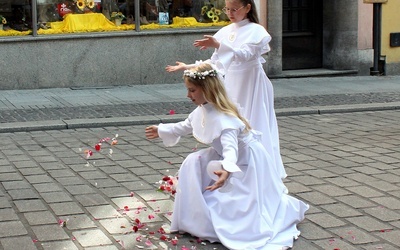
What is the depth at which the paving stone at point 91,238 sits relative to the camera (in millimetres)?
5629

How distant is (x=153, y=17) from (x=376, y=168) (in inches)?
330

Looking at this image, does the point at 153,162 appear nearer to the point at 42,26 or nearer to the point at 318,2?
the point at 42,26

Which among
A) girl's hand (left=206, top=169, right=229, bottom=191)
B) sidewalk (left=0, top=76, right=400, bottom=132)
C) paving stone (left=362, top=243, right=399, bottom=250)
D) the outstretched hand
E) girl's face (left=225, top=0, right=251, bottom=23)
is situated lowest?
paving stone (left=362, top=243, right=399, bottom=250)

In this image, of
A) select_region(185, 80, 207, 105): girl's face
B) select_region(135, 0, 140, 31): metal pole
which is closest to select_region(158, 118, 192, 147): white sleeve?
select_region(185, 80, 207, 105): girl's face

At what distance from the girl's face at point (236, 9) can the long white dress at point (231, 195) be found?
1176mm

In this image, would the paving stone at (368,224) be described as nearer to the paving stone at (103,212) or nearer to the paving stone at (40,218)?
the paving stone at (103,212)

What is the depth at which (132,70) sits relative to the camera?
50.1ft

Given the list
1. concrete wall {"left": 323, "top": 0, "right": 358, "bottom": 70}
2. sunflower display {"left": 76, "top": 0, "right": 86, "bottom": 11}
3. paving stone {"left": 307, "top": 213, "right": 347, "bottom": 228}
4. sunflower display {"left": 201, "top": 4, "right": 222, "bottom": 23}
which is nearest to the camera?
paving stone {"left": 307, "top": 213, "right": 347, "bottom": 228}

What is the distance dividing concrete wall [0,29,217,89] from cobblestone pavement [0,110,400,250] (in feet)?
13.9

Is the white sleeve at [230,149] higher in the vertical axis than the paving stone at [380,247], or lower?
higher

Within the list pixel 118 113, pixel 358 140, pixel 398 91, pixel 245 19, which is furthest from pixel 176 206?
pixel 398 91

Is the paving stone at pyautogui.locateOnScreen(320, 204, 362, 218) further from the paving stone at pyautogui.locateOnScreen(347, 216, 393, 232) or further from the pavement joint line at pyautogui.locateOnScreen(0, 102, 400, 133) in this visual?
the pavement joint line at pyautogui.locateOnScreen(0, 102, 400, 133)

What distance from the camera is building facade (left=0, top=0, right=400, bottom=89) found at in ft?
48.3

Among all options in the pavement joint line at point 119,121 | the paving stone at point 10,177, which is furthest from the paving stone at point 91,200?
the pavement joint line at point 119,121
